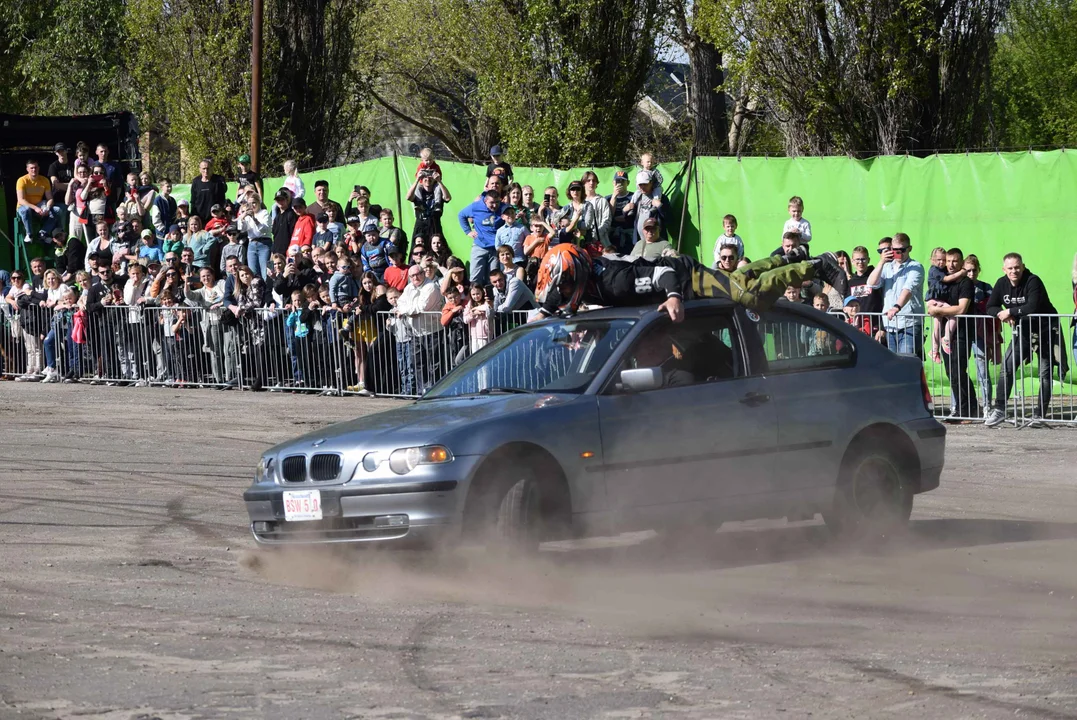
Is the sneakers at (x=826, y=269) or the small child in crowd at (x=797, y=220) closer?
the sneakers at (x=826, y=269)

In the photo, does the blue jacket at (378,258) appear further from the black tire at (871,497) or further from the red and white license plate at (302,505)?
the red and white license plate at (302,505)

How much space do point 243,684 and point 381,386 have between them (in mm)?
13565

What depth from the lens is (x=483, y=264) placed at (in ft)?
66.1

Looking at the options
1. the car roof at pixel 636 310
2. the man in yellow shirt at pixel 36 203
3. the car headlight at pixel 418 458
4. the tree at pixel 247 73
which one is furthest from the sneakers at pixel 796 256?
the tree at pixel 247 73

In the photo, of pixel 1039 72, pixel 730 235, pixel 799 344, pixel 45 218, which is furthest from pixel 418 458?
pixel 1039 72

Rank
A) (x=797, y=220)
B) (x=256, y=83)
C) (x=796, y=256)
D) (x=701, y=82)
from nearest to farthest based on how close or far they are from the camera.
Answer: (x=796, y=256) → (x=797, y=220) → (x=256, y=83) → (x=701, y=82)

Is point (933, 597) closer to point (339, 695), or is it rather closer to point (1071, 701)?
point (1071, 701)

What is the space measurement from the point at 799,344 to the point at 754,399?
62 centimetres

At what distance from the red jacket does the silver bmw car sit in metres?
12.7

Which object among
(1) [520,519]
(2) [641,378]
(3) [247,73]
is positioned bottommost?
(1) [520,519]

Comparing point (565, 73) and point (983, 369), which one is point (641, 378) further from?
point (565, 73)

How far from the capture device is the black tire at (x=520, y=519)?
26.8 ft

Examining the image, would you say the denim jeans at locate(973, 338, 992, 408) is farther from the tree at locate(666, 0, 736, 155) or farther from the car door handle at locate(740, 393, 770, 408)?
the tree at locate(666, 0, 736, 155)

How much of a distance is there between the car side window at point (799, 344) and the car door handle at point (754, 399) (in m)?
0.21
